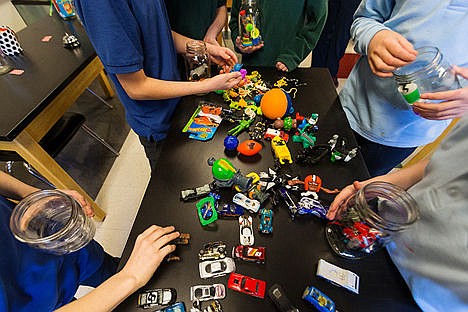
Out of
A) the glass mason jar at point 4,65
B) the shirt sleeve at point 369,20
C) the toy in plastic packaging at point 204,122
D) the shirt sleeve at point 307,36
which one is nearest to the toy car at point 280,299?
the toy in plastic packaging at point 204,122

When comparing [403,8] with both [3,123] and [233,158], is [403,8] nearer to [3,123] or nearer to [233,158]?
[233,158]

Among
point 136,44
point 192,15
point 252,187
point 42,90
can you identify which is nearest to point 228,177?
point 252,187

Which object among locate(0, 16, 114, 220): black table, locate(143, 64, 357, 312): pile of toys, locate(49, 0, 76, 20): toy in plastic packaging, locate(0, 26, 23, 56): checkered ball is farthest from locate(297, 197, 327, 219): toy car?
locate(49, 0, 76, 20): toy in plastic packaging

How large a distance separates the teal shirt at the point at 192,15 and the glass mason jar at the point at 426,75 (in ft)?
2.58

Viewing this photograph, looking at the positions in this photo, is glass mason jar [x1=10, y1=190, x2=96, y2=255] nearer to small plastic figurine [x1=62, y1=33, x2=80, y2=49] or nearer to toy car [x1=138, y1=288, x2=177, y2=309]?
toy car [x1=138, y1=288, x2=177, y2=309]

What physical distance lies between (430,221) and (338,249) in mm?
175

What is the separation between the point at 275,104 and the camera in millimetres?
787

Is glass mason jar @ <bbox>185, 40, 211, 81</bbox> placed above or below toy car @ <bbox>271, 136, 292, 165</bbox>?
above

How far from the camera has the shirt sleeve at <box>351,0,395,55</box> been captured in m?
0.71

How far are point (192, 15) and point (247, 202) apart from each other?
86 cm

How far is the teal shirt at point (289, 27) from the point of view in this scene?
1.05 metres

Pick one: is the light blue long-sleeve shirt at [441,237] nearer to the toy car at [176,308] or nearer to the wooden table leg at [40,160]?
the toy car at [176,308]

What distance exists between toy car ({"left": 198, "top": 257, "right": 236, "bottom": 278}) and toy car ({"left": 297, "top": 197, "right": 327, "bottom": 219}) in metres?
0.20

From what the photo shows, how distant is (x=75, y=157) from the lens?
169 centimetres
